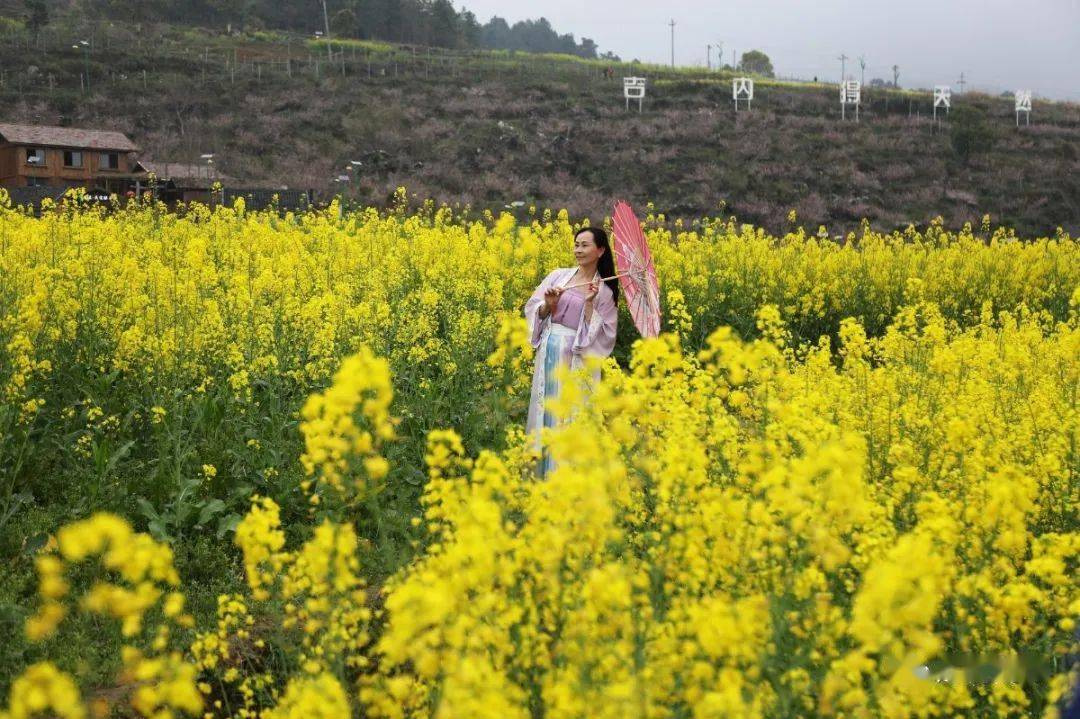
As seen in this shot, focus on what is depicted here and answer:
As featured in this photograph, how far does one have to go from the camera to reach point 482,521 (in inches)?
96.4

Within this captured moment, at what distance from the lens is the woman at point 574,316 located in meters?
6.64

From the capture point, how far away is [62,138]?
1101 inches

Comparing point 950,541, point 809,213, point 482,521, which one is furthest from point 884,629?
point 809,213

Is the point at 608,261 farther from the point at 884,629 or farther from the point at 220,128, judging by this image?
the point at 220,128

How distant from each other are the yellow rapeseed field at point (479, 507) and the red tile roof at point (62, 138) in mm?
18615

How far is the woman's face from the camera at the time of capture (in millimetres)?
6777

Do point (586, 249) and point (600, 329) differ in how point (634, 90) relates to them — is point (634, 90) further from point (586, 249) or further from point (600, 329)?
point (600, 329)

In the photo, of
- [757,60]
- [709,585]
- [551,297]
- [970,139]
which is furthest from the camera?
[757,60]

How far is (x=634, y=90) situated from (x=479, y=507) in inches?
1898

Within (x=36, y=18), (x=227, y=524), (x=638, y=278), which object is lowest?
(x=227, y=524)

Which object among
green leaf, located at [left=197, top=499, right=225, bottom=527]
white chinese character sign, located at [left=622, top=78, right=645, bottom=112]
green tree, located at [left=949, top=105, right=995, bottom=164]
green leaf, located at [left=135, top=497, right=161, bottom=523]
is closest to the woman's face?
green leaf, located at [left=197, top=499, right=225, bottom=527]

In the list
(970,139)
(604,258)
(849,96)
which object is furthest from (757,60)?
(604,258)

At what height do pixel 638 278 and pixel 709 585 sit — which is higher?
pixel 638 278

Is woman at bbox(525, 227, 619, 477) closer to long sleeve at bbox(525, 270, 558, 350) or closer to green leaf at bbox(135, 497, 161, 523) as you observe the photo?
long sleeve at bbox(525, 270, 558, 350)
